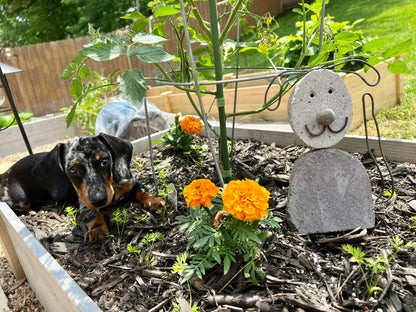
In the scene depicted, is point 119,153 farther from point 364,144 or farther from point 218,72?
point 364,144

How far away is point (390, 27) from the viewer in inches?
260

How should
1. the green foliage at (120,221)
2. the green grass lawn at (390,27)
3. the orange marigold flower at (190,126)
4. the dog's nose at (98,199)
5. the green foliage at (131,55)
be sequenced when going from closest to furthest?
the green foliage at (131,55)
the dog's nose at (98,199)
the green foliage at (120,221)
the orange marigold flower at (190,126)
the green grass lawn at (390,27)

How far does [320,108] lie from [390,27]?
678 cm

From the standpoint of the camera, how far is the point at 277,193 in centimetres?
185

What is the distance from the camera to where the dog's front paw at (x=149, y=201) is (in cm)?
184

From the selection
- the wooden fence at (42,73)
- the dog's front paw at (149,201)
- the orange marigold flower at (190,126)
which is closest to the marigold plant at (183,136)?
the orange marigold flower at (190,126)

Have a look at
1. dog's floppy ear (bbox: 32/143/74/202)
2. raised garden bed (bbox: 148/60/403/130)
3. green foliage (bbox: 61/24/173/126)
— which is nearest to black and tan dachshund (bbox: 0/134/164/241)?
dog's floppy ear (bbox: 32/143/74/202)

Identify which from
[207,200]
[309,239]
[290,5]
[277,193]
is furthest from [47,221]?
[290,5]

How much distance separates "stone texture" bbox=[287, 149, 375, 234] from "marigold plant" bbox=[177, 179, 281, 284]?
29 cm

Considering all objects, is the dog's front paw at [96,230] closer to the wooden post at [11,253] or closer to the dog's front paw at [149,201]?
the dog's front paw at [149,201]

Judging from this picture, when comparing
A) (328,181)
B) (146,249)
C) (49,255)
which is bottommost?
(146,249)

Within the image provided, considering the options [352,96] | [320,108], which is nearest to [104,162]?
[320,108]

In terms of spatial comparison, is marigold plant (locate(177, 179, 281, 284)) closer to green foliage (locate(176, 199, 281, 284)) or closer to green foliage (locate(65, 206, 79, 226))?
green foliage (locate(176, 199, 281, 284))

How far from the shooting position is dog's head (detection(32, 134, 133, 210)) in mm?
1578
